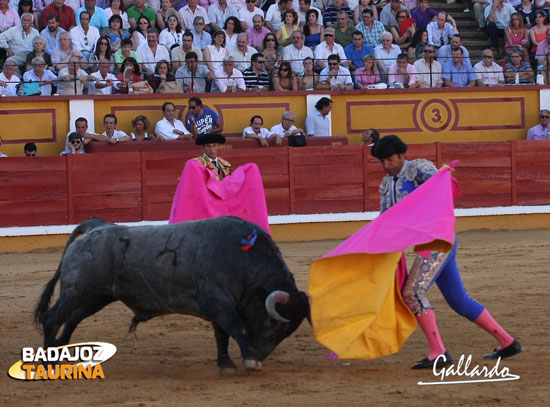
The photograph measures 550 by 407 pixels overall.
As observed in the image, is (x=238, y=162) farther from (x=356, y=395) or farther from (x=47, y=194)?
(x=356, y=395)

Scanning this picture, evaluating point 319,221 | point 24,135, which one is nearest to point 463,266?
point 319,221

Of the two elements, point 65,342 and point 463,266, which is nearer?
point 65,342

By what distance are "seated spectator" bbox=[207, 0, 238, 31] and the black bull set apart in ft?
23.4

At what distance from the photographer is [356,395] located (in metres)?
4.42

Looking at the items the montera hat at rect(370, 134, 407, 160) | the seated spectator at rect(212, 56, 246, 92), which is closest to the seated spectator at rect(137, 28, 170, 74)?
the seated spectator at rect(212, 56, 246, 92)

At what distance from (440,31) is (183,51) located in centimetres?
343

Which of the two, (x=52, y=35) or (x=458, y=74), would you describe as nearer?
(x=52, y=35)

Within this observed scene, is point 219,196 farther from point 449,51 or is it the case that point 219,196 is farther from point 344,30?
point 449,51

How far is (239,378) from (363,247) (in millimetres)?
852

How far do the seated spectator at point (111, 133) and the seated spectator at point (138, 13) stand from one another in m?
1.19

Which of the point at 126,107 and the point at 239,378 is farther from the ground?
the point at 126,107

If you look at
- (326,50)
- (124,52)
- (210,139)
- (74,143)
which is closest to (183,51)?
(124,52)

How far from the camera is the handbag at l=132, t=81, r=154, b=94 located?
11336 mm

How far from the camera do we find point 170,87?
11484 millimetres
